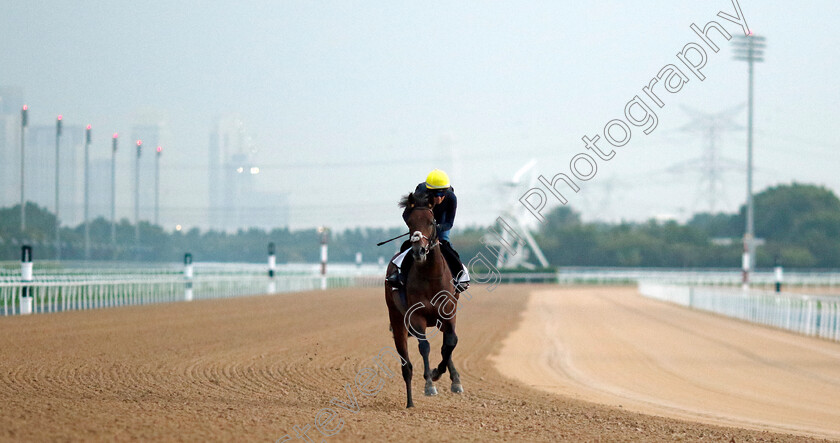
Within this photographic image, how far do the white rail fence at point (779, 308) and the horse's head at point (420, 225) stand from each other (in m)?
16.2

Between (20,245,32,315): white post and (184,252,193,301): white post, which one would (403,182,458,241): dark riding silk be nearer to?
(20,245,32,315): white post

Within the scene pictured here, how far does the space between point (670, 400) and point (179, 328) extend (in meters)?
9.55

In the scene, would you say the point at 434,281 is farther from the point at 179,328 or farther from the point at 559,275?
the point at 559,275

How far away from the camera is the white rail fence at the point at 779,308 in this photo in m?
21.8

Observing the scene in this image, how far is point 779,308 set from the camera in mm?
25281

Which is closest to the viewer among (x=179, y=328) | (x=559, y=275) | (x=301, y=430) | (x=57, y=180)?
(x=301, y=430)

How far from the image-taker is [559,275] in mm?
66562

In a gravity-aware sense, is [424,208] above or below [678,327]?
above

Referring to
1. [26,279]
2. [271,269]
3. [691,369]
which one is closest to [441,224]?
[691,369]

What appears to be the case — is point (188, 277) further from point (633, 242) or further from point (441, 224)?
point (633, 242)

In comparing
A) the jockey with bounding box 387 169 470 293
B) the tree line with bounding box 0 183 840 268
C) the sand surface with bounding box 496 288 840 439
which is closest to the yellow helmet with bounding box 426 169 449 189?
the jockey with bounding box 387 169 470 293

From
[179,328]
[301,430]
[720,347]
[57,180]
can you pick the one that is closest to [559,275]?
[57,180]

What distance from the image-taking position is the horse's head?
7398 millimetres

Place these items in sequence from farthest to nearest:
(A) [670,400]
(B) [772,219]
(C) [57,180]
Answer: (B) [772,219]
(C) [57,180]
(A) [670,400]
